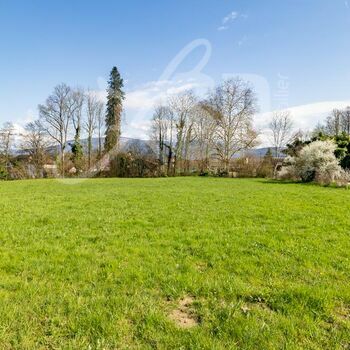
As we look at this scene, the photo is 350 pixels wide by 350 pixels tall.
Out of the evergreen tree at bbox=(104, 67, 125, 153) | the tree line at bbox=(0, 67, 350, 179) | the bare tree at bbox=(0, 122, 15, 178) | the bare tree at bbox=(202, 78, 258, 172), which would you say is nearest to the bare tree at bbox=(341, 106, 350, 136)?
the tree line at bbox=(0, 67, 350, 179)

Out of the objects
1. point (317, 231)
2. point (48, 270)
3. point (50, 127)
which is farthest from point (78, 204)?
point (50, 127)

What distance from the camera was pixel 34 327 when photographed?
3.04 m

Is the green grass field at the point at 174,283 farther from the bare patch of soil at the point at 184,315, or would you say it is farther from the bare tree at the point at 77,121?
the bare tree at the point at 77,121

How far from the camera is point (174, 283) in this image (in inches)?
163

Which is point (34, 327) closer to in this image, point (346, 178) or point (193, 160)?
point (346, 178)

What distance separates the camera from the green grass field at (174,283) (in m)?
2.96

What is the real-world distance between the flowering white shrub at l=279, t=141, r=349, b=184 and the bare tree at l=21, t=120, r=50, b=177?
3112 centimetres

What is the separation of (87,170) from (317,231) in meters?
37.4

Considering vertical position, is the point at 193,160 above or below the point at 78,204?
above

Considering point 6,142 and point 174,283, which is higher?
point 6,142

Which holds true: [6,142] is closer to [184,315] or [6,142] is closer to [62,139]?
[62,139]

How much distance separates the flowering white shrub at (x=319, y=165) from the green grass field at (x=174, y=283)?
16.9m

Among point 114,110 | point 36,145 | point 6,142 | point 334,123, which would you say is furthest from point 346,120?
point 6,142

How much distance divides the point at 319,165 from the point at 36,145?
34185 mm
